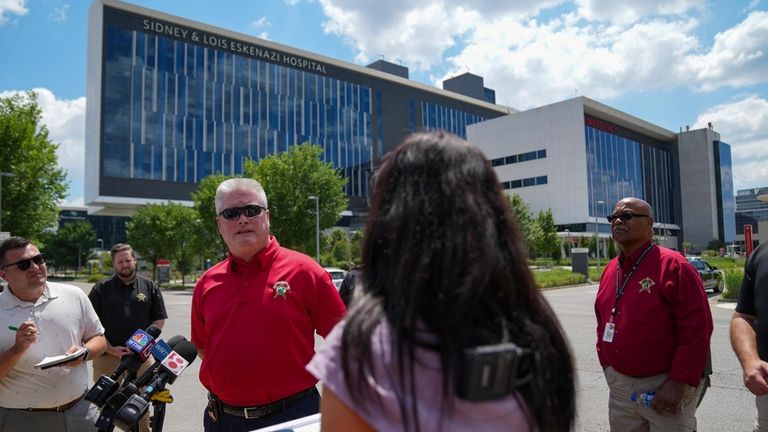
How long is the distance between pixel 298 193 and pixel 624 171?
65.5m

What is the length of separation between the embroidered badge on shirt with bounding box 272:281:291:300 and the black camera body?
2040mm

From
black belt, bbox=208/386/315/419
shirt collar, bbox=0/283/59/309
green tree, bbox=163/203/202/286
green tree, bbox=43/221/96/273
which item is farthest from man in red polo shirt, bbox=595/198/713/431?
green tree, bbox=43/221/96/273

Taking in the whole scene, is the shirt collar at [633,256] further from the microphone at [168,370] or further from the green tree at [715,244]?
the green tree at [715,244]

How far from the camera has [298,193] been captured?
36.7 metres

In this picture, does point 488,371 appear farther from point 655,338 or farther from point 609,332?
point 609,332

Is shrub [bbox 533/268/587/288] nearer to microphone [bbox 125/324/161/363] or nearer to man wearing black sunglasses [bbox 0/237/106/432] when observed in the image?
man wearing black sunglasses [bbox 0/237/106/432]

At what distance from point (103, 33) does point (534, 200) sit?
60.6 m

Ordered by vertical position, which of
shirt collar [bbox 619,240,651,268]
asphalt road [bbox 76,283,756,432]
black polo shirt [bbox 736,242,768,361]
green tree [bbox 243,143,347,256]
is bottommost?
asphalt road [bbox 76,283,756,432]

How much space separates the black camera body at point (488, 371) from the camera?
1073mm

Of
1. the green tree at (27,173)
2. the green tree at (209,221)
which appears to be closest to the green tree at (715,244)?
the green tree at (209,221)

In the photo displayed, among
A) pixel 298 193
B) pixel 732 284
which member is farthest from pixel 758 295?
pixel 298 193

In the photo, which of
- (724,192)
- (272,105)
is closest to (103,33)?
(272,105)

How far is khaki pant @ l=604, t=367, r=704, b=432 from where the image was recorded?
3.29 meters

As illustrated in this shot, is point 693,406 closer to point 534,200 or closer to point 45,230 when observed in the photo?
point 45,230
